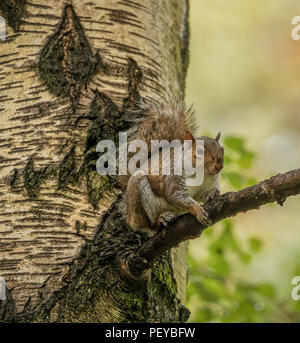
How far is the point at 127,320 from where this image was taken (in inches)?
75.6

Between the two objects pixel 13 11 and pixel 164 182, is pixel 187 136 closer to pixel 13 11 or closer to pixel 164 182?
pixel 164 182

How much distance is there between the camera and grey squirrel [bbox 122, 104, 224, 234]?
2.18m

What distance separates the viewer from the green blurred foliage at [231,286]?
319 cm

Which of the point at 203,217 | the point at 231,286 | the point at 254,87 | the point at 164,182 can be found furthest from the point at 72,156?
the point at 254,87

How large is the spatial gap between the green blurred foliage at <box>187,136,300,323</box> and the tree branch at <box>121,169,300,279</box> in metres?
1.31

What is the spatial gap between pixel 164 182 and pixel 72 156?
41 centimetres

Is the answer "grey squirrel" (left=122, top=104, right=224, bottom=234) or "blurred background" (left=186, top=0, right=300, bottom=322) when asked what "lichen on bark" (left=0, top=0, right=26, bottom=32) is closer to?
"grey squirrel" (left=122, top=104, right=224, bottom=234)

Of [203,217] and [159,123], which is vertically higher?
[159,123]

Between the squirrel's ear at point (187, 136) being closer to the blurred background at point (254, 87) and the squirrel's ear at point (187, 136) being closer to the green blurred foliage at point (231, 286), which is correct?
the green blurred foliage at point (231, 286)

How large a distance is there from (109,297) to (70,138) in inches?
23.2

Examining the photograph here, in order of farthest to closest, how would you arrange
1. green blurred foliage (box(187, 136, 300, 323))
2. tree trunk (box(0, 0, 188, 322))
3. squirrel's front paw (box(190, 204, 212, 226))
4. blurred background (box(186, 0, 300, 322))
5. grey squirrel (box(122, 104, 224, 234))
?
blurred background (box(186, 0, 300, 322)) < green blurred foliage (box(187, 136, 300, 323)) < grey squirrel (box(122, 104, 224, 234)) < tree trunk (box(0, 0, 188, 322)) < squirrel's front paw (box(190, 204, 212, 226))

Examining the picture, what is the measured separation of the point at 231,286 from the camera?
342 centimetres

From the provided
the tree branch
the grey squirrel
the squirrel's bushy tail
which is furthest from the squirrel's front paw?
the squirrel's bushy tail
